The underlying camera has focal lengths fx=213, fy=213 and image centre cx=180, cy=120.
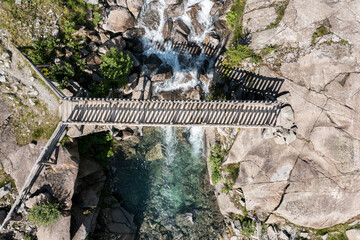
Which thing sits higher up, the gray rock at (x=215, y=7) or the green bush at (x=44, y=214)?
the gray rock at (x=215, y=7)

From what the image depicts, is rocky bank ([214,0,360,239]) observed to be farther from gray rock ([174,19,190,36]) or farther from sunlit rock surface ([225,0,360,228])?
gray rock ([174,19,190,36])

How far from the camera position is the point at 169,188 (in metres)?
26.8

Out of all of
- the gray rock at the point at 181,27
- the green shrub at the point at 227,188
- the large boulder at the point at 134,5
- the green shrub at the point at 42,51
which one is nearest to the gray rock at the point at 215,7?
the gray rock at the point at 181,27

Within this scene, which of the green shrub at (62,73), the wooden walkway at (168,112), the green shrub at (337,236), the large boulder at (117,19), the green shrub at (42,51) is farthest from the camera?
the large boulder at (117,19)

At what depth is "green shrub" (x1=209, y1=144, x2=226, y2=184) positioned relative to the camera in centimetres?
2519

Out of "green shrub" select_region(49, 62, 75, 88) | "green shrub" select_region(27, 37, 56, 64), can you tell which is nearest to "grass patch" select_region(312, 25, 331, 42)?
"green shrub" select_region(49, 62, 75, 88)

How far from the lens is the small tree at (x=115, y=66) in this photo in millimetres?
22359

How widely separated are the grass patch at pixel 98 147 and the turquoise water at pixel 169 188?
152 centimetres

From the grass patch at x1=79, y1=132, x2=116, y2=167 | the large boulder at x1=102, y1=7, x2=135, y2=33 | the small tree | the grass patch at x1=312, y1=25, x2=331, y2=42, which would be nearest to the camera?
the grass patch at x1=312, y1=25, x2=331, y2=42

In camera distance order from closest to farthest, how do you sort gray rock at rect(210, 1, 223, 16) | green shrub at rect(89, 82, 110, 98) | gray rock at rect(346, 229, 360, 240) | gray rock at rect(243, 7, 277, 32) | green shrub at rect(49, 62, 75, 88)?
gray rock at rect(346, 229, 360, 240) < green shrub at rect(49, 62, 75, 88) < gray rock at rect(243, 7, 277, 32) < green shrub at rect(89, 82, 110, 98) < gray rock at rect(210, 1, 223, 16)

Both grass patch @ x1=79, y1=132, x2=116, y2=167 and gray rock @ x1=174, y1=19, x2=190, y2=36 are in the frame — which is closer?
grass patch @ x1=79, y1=132, x2=116, y2=167

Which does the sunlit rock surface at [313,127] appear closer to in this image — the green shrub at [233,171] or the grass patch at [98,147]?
the green shrub at [233,171]

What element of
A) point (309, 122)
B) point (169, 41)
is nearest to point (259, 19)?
point (169, 41)

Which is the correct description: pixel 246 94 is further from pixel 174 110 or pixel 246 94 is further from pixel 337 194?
pixel 337 194
